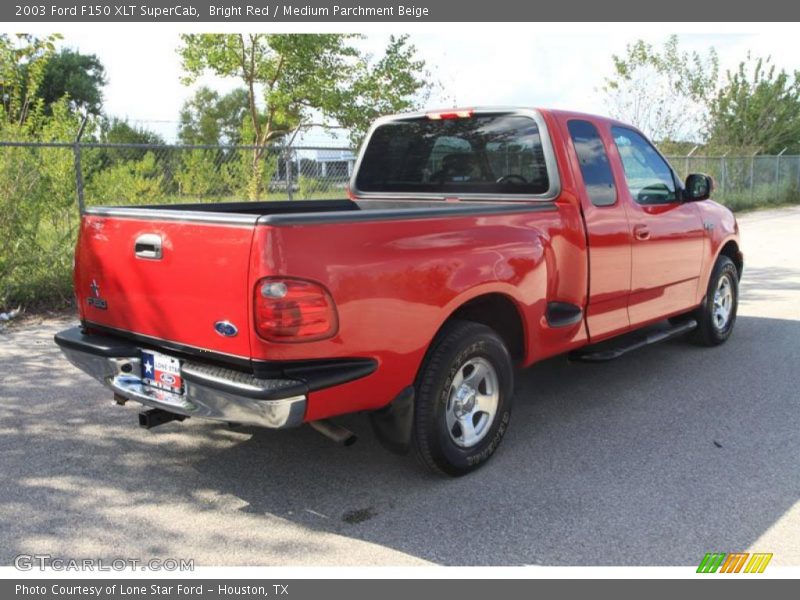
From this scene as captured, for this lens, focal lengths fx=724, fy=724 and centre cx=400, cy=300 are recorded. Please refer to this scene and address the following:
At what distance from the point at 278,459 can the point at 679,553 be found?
2.19m

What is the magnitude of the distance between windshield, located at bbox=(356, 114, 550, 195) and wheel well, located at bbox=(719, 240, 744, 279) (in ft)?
9.06

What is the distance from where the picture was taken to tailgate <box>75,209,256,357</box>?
3.17 m

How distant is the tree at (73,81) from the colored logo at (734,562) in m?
38.9

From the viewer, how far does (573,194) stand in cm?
459

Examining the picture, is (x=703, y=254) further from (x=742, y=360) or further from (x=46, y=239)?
(x=46, y=239)

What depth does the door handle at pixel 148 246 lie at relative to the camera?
349cm

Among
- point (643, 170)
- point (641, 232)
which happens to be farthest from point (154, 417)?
point (643, 170)

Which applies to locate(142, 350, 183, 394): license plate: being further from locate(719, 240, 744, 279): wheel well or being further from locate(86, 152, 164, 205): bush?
locate(86, 152, 164, 205): bush

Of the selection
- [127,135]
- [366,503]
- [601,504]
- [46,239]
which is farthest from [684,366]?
[127,135]

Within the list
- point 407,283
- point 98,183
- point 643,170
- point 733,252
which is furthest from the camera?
point 98,183

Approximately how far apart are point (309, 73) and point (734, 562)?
15463mm

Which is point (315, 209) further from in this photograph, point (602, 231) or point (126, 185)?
point (126, 185)

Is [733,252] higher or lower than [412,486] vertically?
higher

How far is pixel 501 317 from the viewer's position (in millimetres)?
4312
